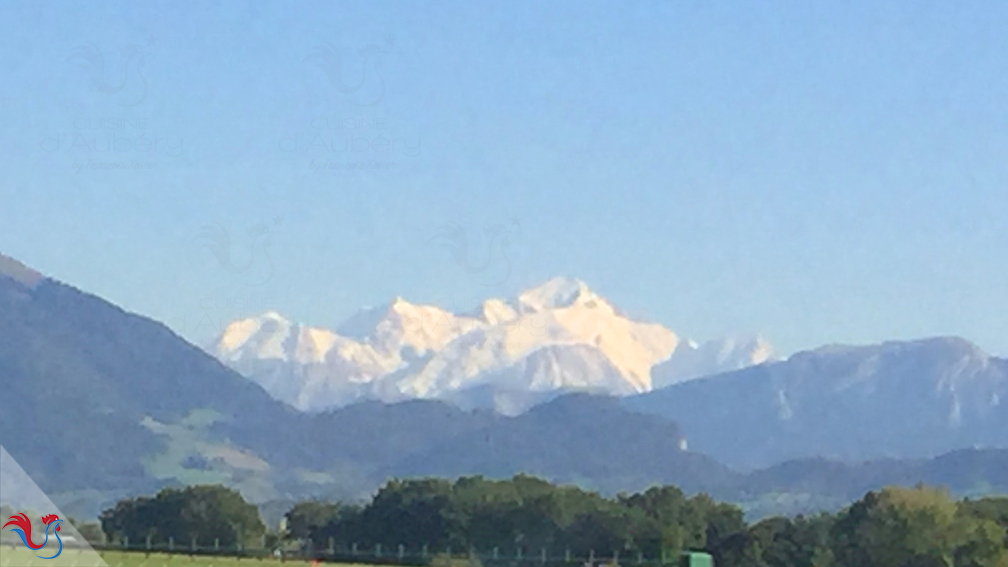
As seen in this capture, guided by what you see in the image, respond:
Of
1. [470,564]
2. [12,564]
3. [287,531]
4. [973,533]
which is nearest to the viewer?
[12,564]

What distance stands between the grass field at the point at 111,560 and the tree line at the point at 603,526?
58.7 ft

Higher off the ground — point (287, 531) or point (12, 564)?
point (287, 531)

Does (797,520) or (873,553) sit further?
(797,520)

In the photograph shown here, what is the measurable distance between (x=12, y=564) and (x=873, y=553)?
2013 inches

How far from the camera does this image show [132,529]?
299 ft

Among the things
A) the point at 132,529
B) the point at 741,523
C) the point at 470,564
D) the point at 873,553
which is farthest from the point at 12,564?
the point at 741,523

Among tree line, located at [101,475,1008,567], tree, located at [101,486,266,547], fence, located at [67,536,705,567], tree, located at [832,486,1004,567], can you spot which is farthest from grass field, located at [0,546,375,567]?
tree, located at [832,486,1004,567]

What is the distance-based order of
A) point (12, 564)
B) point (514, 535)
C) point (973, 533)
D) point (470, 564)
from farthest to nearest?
point (514, 535), point (973, 533), point (470, 564), point (12, 564)

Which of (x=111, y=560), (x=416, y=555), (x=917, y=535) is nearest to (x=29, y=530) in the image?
(x=111, y=560)

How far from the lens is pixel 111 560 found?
44594 millimetres

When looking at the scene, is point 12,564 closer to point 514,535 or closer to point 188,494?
point 514,535

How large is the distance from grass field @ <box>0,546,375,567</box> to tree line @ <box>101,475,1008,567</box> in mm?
17903

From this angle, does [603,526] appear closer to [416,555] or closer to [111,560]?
[416,555]

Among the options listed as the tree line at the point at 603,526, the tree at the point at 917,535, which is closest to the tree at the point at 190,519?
the tree line at the point at 603,526
